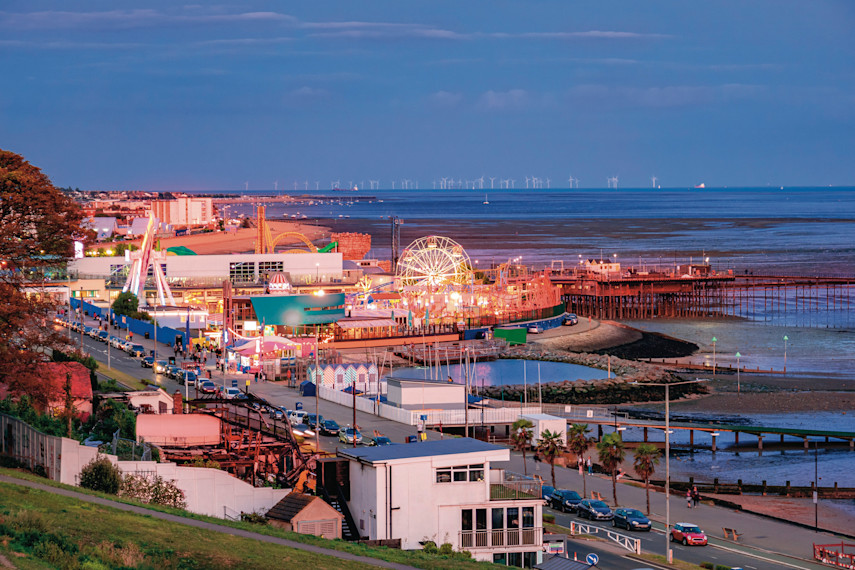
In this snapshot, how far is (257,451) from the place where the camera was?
36031 mm

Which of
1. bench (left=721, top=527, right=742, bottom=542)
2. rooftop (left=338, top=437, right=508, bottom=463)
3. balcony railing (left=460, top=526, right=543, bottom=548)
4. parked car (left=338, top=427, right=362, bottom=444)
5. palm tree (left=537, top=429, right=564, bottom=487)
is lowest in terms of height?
bench (left=721, top=527, right=742, bottom=542)

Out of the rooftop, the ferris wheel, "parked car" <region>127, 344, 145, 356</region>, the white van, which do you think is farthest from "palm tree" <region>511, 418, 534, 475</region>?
the ferris wheel

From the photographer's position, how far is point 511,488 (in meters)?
33.2

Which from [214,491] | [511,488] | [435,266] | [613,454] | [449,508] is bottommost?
[613,454]

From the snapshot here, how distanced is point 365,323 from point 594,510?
5563 cm

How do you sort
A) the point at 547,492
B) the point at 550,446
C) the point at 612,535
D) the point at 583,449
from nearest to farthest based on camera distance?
1. the point at 612,535
2. the point at 547,492
3. the point at 550,446
4. the point at 583,449

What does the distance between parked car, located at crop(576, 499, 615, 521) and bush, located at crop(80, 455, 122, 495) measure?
17424 millimetres

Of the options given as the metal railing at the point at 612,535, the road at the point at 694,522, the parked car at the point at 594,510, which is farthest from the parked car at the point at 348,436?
the metal railing at the point at 612,535

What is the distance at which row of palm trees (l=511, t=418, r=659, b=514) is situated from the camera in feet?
148

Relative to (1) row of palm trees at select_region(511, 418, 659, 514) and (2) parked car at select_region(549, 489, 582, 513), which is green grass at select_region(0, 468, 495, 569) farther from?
(1) row of palm trees at select_region(511, 418, 659, 514)

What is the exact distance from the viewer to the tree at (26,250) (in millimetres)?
34188

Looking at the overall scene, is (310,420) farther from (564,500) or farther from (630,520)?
(630,520)

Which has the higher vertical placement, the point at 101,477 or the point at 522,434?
the point at 101,477

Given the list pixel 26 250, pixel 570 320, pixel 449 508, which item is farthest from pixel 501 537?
pixel 570 320
